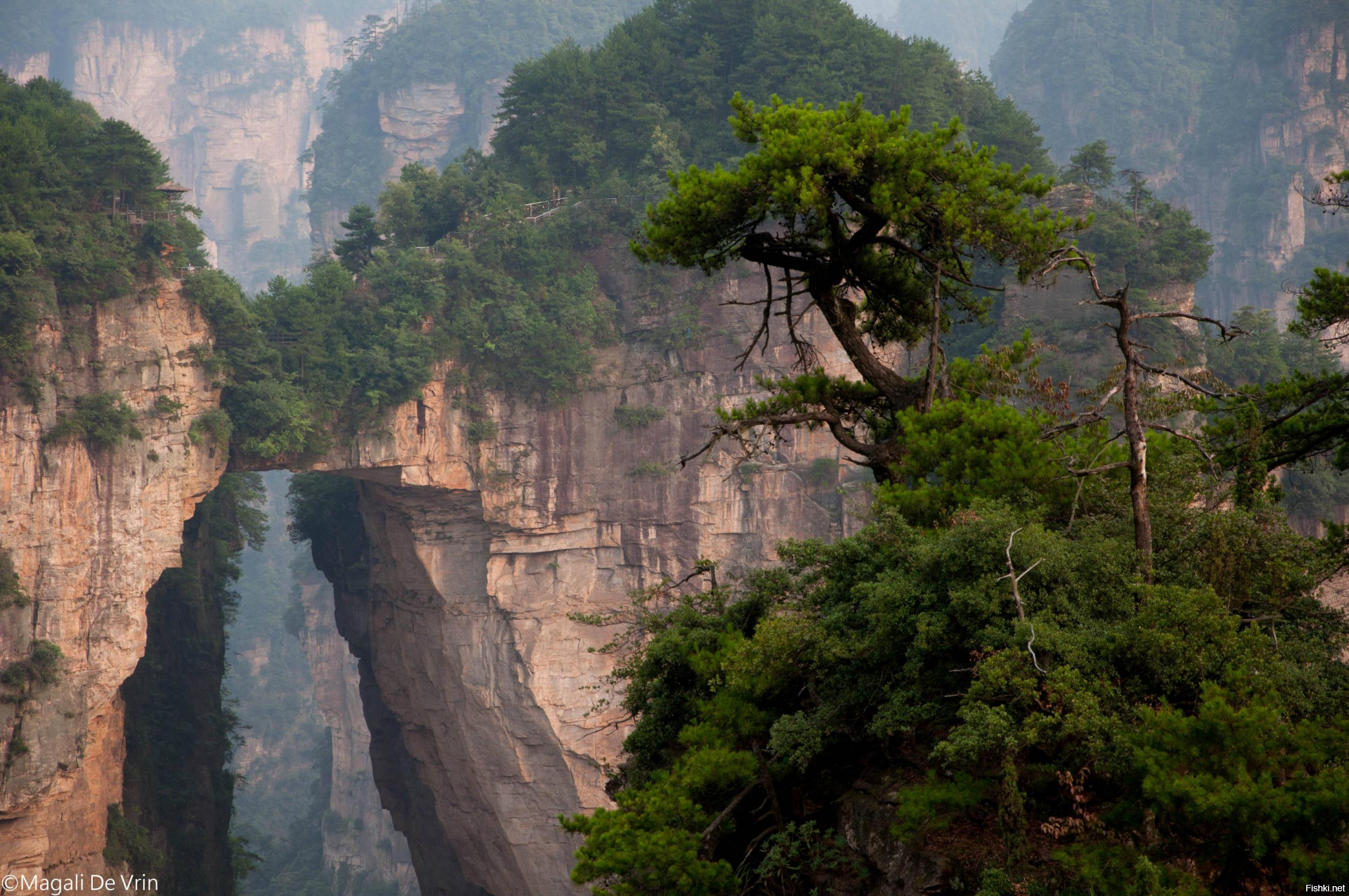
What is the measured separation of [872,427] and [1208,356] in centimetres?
1900

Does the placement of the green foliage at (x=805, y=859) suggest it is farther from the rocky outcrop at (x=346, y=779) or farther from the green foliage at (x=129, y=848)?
the rocky outcrop at (x=346, y=779)

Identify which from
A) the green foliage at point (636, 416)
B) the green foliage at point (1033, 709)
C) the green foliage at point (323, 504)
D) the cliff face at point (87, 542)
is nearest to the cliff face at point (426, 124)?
the green foliage at point (323, 504)

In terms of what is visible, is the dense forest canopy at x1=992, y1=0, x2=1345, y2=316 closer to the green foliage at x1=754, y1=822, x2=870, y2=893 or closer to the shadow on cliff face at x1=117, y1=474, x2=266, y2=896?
the shadow on cliff face at x1=117, y1=474, x2=266, y2=896

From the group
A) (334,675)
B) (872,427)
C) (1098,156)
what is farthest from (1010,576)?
(334,675)

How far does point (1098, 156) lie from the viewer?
2767 centimetres

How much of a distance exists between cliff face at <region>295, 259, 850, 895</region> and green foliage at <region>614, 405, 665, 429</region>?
0.13 m

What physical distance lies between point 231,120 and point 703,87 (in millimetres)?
75144

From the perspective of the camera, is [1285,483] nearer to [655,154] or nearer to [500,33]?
[655,154]

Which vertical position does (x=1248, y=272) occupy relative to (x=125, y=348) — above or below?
above

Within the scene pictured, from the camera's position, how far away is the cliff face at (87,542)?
58.9 feet

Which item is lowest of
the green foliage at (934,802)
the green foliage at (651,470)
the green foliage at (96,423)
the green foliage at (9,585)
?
the green foliage at (934,802)

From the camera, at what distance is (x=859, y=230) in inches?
329

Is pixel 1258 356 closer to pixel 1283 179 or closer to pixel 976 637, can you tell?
pixel 976 637

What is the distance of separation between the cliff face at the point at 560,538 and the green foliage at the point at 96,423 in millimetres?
5902
